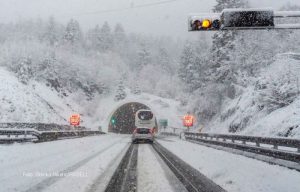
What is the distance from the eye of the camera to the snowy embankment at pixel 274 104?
23312mm

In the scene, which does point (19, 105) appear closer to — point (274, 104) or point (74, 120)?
point (74, 120)

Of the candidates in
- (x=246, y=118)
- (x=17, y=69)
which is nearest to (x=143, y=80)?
(x=17, y=69)

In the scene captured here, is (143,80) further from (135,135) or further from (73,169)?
(73,169)

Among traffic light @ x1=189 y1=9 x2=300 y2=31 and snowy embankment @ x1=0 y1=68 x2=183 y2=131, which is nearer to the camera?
traffic light @ x1=189 y1=9 x2=300 y2=31

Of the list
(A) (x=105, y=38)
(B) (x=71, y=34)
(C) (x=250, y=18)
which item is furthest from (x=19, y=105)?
(A) (x=105, y=38)

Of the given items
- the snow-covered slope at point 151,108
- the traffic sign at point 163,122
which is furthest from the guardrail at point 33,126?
the traffic sign at point 163,122

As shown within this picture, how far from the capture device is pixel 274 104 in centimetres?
2933

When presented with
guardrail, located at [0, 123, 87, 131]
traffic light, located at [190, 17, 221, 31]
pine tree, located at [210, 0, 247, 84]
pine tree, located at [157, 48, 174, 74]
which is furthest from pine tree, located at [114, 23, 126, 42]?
traffic light, located at [190, 17, 221, 31]

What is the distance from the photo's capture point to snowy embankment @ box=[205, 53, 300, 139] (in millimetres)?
23312

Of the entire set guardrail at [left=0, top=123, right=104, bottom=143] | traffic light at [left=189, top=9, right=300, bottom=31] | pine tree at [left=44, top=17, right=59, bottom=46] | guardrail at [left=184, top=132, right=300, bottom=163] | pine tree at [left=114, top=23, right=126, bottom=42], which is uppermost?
pine tree at [left=114, top=23, right=126, bottom=42]

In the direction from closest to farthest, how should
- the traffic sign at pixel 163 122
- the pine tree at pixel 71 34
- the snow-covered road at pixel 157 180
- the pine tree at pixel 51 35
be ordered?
the snow-covered road at pixel 157 180
the traffic sign at pixel 163 122
the pine tree at pixel 51 35
the pine tree at pixel 71 34

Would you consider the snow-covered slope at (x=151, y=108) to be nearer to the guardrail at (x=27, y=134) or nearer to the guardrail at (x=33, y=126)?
the guardrail at (x=33, y=126)

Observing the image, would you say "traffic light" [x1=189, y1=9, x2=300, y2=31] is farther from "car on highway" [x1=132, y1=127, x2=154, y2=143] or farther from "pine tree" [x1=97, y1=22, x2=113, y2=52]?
"pine tree" [x1=97, y1=22, x2=113, y2=52]

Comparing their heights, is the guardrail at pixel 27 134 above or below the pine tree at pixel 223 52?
below
